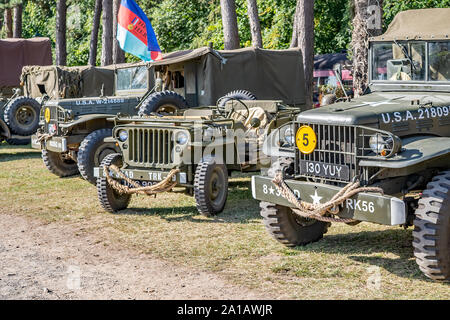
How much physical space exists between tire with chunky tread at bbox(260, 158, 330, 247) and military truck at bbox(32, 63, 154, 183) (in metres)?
4.77

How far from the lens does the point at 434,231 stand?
5184mm

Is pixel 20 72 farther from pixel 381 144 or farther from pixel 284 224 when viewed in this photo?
pixel 381 144

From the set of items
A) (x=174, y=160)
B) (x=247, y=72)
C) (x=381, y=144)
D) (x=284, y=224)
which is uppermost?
(x=247, y=72)

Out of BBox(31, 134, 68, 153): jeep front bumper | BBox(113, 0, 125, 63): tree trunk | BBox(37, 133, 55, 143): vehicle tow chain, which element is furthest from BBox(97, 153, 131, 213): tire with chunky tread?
BBox(113, 0, 125, 63): tree trunk

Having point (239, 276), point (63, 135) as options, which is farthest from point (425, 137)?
point (63, 135)

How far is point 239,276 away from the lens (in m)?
5.69

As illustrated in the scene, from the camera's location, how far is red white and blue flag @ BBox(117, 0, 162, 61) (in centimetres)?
1519

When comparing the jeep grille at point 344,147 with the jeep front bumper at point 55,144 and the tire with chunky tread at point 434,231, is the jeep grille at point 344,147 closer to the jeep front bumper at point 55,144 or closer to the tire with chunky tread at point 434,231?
the tire with chunky tread at point 434,231

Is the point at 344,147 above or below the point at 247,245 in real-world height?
above

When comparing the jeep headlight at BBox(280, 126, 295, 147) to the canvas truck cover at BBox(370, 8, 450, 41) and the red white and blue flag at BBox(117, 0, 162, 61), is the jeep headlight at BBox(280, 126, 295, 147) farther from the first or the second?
the red white and blue flag at BBox(117, 0, 162, 61)

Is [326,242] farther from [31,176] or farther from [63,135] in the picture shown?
[31,176]

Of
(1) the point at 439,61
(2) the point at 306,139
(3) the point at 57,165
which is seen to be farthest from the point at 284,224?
(3) the point at 57,165

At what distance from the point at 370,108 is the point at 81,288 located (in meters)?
2.99

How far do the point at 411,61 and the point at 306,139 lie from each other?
1658mm
